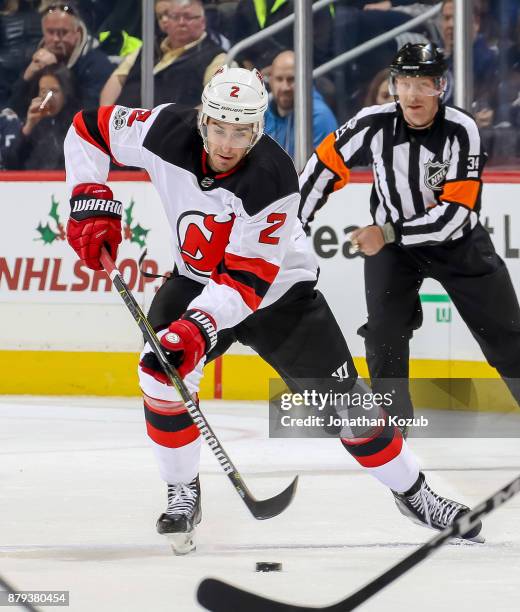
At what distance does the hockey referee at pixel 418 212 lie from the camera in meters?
4.19

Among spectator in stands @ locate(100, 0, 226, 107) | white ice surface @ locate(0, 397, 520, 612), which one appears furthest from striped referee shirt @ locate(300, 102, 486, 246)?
spectator in stands @ locate(100, 0, 226, 107)

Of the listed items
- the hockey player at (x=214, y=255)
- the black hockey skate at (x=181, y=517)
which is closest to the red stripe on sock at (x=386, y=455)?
the hockey player at (x=214, y=255)

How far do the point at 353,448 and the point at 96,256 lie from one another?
68 cm

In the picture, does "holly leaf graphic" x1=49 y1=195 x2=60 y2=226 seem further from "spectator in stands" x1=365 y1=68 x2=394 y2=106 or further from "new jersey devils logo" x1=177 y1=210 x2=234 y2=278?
"new jersey devils logo" x1=177 y1=210 x2=234 y2=278

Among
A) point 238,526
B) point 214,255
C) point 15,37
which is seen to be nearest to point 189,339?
point 214,255

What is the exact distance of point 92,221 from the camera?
118 inches

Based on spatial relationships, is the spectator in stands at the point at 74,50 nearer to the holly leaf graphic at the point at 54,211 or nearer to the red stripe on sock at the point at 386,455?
the holly leaf graphic at the point at 54,211

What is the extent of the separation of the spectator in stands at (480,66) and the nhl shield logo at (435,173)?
3.12 ft

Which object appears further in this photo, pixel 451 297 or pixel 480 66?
pixel 480 66

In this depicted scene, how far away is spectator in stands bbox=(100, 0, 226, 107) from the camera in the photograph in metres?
5.35

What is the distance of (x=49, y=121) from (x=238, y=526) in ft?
8.97

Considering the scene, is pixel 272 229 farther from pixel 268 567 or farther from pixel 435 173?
pixel 435 173

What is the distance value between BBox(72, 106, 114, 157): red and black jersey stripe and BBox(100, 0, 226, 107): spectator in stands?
7.30 ft

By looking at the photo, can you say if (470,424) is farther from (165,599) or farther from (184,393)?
(165,599)
